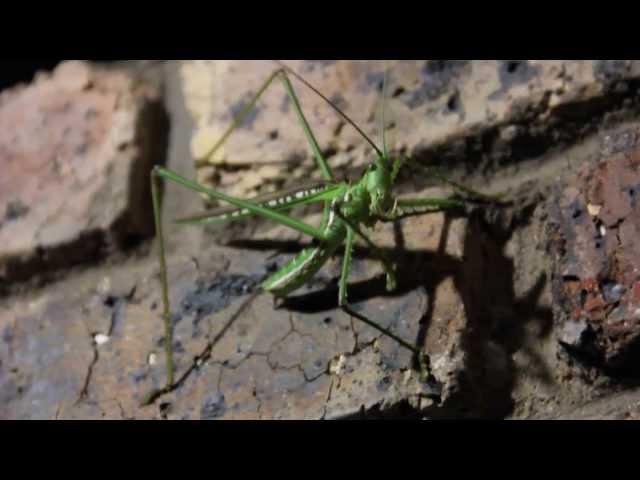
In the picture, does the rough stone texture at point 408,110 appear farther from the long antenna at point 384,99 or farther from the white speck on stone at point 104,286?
the white speck on stone at point 104,286

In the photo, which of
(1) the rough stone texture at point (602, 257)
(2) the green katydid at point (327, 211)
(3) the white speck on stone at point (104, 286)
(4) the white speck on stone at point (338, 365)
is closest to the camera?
(1) the rough stone texture at point (602, 257)

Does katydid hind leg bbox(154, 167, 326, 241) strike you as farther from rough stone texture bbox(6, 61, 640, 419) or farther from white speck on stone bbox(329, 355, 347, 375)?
white speck on stone bbox(329, 355, 347, 375)

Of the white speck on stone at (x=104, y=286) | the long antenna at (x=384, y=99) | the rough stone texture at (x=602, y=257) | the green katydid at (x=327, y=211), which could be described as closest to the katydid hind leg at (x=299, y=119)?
the green katydid at (x=327, y=211)

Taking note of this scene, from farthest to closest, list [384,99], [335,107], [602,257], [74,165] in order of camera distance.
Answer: [74,165] → [384,99] → [335,107] → [602,257]

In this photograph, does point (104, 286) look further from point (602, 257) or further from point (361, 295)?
point (602, 257)

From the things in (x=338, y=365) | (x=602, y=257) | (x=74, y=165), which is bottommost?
(x=338, y=365)

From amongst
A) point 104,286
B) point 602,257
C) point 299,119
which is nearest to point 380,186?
point 299,119

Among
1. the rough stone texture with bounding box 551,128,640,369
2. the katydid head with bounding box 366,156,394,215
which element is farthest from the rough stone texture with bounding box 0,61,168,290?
the rough stone texture with bounding box 551,128,640,369
